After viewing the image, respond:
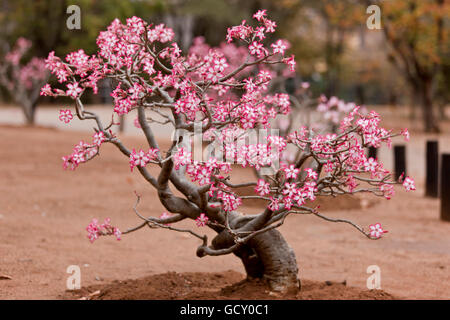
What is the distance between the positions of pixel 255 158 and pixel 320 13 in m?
34.8

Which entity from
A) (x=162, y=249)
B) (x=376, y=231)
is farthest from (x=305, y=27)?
(x=376, y=231)

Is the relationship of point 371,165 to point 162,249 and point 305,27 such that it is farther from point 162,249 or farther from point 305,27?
point 305,27

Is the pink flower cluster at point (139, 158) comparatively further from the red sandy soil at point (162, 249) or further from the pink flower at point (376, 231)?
the pink flower at point (376, 231)

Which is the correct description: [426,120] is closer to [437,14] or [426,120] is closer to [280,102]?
[437,14]

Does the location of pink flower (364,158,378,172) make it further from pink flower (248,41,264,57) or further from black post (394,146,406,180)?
black post (394,146,406,180)

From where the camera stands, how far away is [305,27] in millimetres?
41656

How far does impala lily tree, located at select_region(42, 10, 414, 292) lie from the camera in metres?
4.54

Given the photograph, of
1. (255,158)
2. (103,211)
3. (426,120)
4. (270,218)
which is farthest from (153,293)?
(426,120)

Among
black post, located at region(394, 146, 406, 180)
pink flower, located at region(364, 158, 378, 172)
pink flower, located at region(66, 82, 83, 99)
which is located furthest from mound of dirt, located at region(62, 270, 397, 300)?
black post, located at region(394, 146, 406, 180)

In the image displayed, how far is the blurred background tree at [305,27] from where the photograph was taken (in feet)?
83.2

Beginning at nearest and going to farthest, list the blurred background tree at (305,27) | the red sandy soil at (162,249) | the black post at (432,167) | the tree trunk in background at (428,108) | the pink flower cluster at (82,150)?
the pink flower cluster at (82,150) < the red sandy soil at (162,249) < the black post at (432,167) < the blurred background tree at (305,27) < the tree trunk in background at (428,108)

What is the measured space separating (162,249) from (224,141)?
10.7 ft

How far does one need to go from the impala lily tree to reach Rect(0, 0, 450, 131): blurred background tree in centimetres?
2056

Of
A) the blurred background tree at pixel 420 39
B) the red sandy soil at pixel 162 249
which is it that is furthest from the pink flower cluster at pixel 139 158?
the blurred background tree at pixel 420 39
